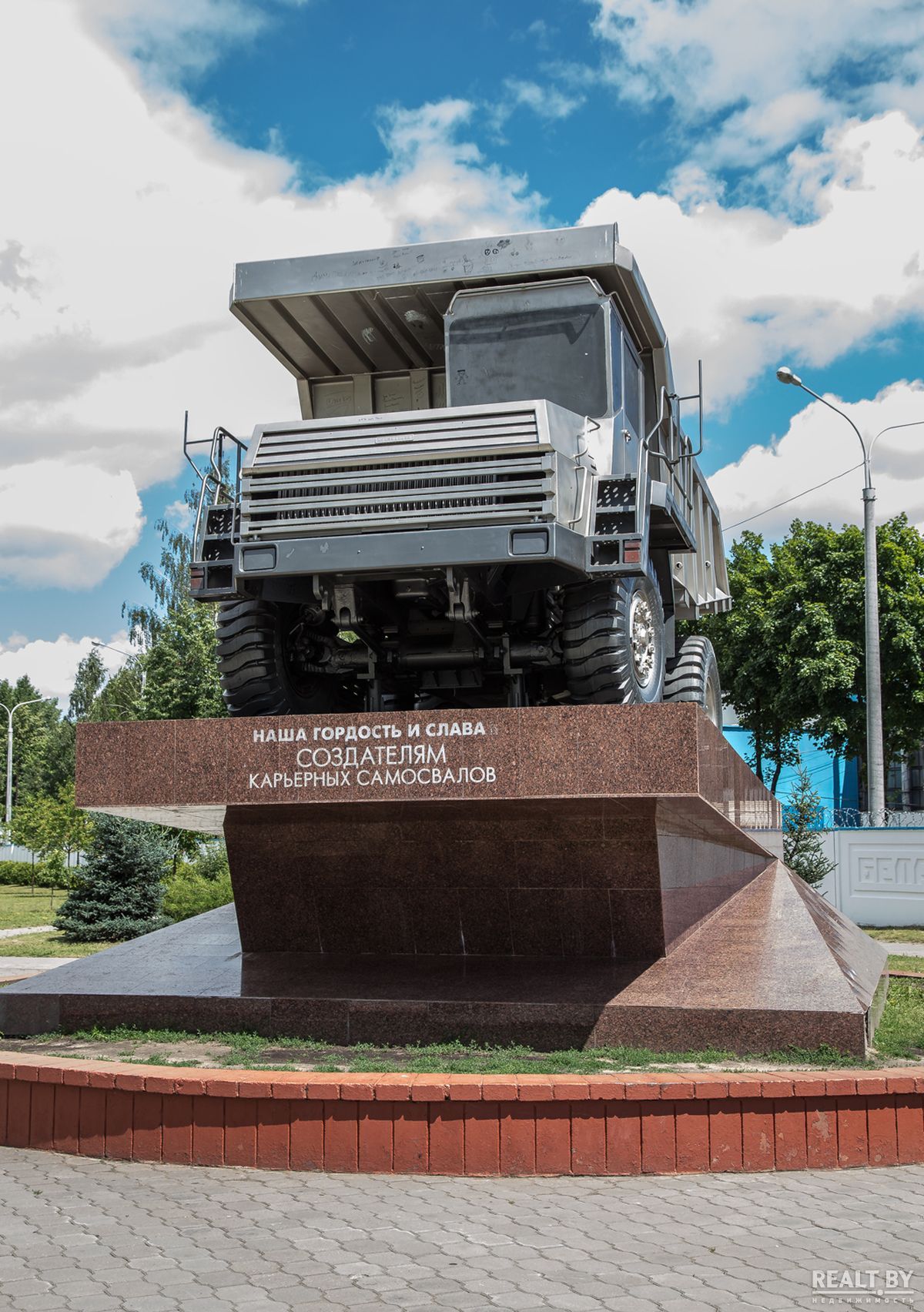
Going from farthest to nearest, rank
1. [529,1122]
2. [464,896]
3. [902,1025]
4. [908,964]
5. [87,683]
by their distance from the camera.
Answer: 1. [87,683]
2. [908,964]
3. [902,1025]
4. [464,896]
5. [529,1122]

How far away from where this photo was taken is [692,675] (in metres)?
9.33

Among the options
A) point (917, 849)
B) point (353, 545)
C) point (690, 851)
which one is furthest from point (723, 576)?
point (917, 849)

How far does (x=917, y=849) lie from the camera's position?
22.5 m

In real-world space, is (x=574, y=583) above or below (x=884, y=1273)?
above

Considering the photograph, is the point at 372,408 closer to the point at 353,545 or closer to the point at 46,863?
the point at 353,545

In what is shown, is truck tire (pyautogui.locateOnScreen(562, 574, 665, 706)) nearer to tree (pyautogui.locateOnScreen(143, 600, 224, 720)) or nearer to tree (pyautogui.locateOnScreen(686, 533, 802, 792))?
tree (pyautogui.locateOnScreen(143, 600, 224, 720))

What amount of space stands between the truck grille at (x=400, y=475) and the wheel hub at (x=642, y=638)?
3.65 feet

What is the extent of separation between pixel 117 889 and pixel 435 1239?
51.1ft

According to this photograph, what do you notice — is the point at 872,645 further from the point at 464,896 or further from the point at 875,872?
the point at 464,896

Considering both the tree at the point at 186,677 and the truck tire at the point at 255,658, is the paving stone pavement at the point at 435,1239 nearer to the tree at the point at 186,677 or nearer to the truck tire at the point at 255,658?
the truck tire at the point at 255,658

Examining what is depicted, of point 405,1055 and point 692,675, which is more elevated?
point 692,675

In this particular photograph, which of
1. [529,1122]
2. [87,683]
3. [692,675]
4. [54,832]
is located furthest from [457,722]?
[87,683]

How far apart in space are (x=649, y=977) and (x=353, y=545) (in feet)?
9.90

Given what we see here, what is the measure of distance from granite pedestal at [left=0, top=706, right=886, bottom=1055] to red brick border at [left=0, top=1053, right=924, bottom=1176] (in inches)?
43.3
